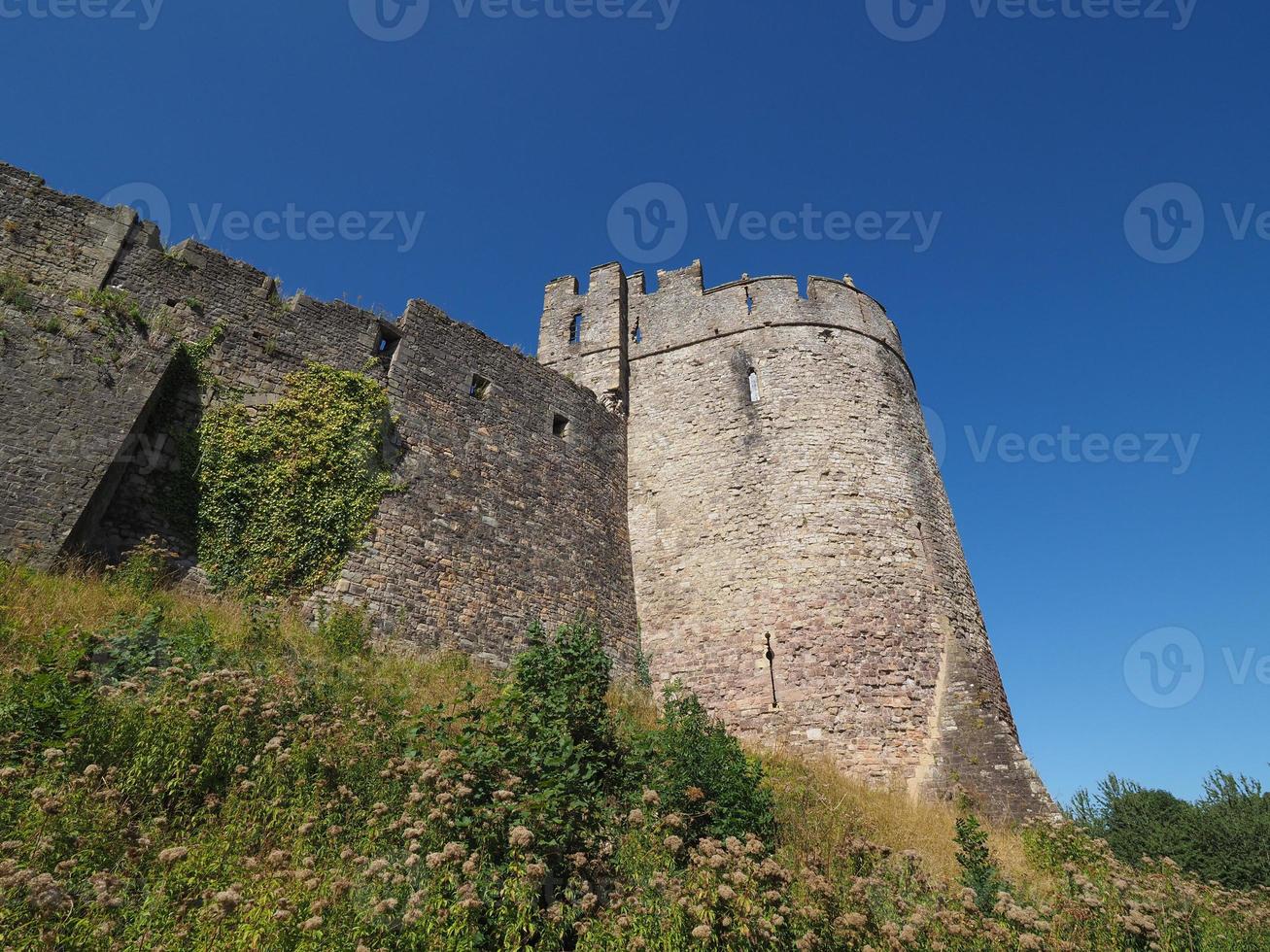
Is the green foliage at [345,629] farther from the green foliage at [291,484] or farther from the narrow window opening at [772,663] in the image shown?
the narrow window opening at [772,663]

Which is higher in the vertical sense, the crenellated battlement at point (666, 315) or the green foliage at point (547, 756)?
the crenellated battlement at point (666, 315)

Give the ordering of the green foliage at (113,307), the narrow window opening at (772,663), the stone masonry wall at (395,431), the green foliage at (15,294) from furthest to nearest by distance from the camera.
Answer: the narrow window opening at (772,663)
the green foliage at (113,307)
the green foliage at (15,294)
the stone masonry wall at (395,431)

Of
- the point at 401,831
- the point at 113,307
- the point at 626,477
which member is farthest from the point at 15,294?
the point at 626,477

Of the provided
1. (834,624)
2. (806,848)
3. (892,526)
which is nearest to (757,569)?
(834,624)

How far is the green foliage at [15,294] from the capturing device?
8.04 metres

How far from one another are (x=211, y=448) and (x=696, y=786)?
7835 mm

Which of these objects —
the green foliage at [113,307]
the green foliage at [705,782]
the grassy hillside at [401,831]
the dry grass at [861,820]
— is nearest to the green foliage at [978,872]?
the grassy hillside at [401,831]

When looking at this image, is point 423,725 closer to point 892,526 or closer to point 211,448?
point 211,448

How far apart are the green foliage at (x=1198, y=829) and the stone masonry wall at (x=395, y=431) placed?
48.5 feet

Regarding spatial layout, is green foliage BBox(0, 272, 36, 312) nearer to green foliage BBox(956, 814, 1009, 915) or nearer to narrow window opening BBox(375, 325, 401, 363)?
narrow window opening BBox(375, 325, 401, 363)

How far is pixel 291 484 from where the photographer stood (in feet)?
32.5

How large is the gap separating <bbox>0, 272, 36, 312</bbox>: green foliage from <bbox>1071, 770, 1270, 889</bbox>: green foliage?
22.2 meters

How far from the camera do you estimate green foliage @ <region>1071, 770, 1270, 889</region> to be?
1644 cm

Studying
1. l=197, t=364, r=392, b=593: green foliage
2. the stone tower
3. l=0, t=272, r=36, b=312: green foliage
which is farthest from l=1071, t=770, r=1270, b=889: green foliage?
l=0, t=272, r=36, b=312: green foliage
